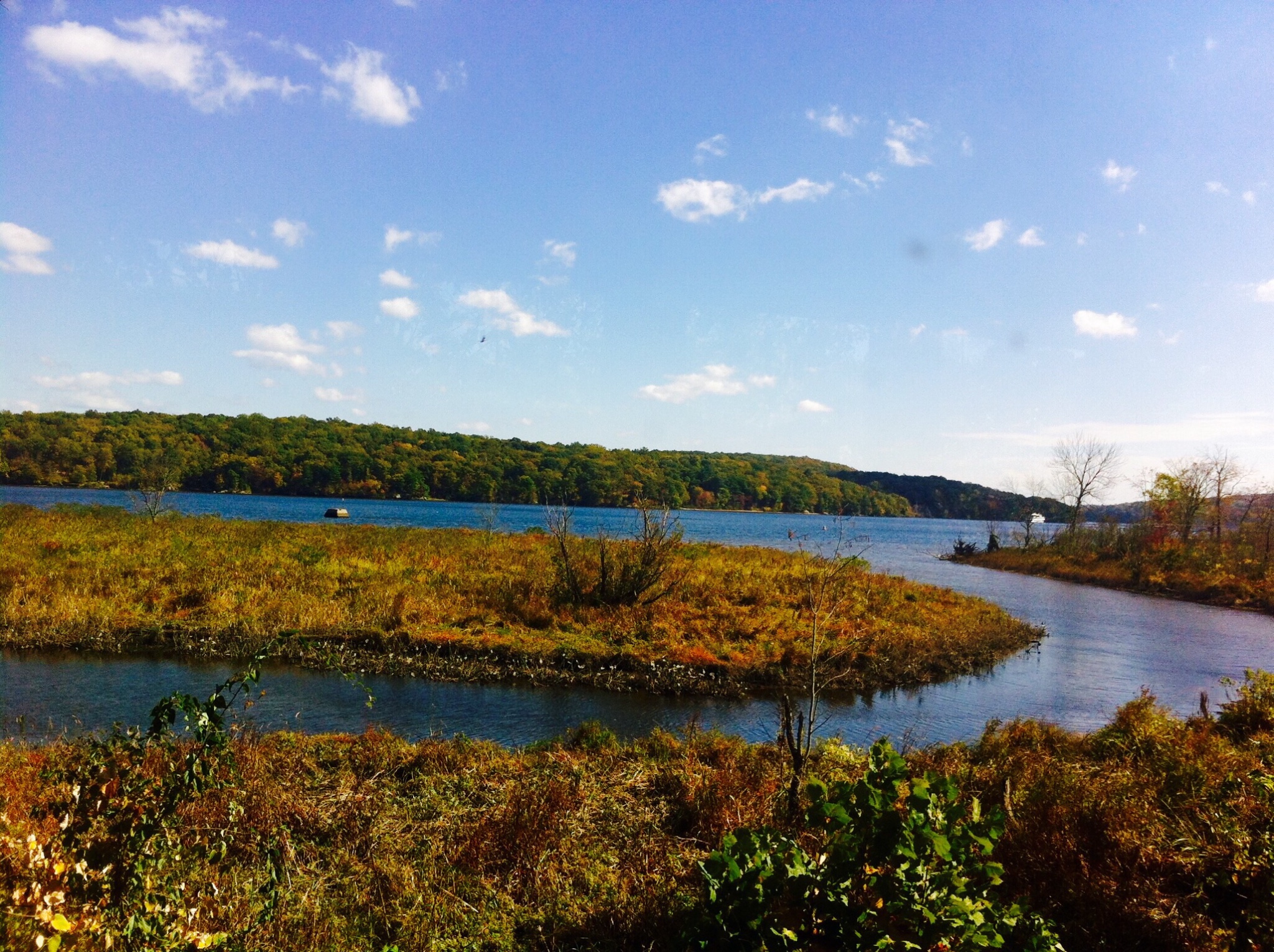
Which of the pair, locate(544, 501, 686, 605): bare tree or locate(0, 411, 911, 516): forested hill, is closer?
locate(544, 501, 686, 605): bare tree

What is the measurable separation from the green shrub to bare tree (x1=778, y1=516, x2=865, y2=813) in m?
2.76

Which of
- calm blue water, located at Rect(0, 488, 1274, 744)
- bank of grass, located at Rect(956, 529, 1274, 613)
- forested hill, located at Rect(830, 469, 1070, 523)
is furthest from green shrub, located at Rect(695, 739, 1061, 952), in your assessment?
forested hill, located at Rect(830, 469, 1070, 523)

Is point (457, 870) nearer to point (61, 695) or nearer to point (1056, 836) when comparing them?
point (1056, 836)

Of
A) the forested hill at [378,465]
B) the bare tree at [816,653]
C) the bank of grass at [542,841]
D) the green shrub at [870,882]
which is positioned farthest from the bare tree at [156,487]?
the forested hill at [378,465]

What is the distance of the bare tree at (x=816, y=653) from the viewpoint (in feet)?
25.5

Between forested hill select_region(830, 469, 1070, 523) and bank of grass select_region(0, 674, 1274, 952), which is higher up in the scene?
forested hill select_region(830, 469, 1070, 523)

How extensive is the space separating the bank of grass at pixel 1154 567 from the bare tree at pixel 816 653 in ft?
93.7

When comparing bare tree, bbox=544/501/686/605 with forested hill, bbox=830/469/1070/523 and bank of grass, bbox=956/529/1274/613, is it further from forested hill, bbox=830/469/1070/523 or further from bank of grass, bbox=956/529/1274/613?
forested hill, bbox=830/469/1070/523

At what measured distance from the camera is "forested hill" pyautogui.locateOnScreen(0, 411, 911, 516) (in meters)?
96.8

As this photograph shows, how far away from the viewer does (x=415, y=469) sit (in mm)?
135125

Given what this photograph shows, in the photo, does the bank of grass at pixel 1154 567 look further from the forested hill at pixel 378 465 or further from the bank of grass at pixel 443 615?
the forested hill at pixel 378 465

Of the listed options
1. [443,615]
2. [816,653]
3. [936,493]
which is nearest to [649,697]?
[443,615]

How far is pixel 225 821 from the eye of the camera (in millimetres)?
6301

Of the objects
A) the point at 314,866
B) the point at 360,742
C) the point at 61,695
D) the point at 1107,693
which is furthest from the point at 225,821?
the point at 1107,693
